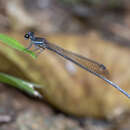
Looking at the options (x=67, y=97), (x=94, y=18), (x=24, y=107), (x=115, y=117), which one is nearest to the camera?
(x=24, y=107)

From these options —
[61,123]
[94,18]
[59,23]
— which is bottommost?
[61,123]

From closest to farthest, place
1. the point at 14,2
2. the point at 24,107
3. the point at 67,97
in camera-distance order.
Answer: the point at 24,107 < the point at 67,97 < the point at 14,2

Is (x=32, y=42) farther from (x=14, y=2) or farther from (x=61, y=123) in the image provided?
→ (x=14, y=2)

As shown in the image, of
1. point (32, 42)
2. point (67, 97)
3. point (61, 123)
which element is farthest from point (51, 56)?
point (61, 123)

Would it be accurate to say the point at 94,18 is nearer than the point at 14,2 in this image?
No

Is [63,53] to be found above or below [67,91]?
above

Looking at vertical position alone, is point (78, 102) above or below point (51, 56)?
below

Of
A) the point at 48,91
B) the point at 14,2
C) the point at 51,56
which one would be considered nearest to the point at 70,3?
the point at 14,2

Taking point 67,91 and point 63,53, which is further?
point 67,91

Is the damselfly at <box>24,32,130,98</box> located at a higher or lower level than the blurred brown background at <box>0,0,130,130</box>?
higher

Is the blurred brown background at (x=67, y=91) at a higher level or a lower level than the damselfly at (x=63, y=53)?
lower
